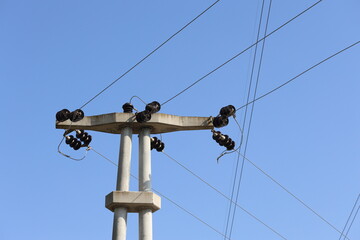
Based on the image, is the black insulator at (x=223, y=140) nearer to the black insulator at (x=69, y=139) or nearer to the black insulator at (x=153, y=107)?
the black insulator at (x=153, y=107)

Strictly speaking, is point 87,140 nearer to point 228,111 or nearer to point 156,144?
point 156,144

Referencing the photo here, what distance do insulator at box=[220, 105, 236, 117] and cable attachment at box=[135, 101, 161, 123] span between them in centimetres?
147

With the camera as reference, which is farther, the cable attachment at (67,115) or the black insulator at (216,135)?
the black insulator at (216,135)

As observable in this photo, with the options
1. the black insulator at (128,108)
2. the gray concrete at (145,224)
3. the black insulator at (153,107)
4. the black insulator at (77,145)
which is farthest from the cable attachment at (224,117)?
the black insulator at (77,145)

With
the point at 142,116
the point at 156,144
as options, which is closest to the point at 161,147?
the point at 156,144

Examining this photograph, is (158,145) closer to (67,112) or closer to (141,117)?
(141,117)

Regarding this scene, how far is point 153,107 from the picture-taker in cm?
1566

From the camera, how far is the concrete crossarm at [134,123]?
1566 centimetres

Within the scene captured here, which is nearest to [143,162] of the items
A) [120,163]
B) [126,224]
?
[120,163]

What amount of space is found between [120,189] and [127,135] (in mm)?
1379

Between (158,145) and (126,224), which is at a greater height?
(158,145)

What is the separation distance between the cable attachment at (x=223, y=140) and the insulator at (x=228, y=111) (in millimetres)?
479

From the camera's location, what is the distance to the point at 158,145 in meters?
16.3

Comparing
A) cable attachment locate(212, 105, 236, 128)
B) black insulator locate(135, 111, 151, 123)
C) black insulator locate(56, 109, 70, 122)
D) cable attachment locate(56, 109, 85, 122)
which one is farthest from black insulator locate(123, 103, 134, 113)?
cable attachment locate(212, 105, 236, 128)
